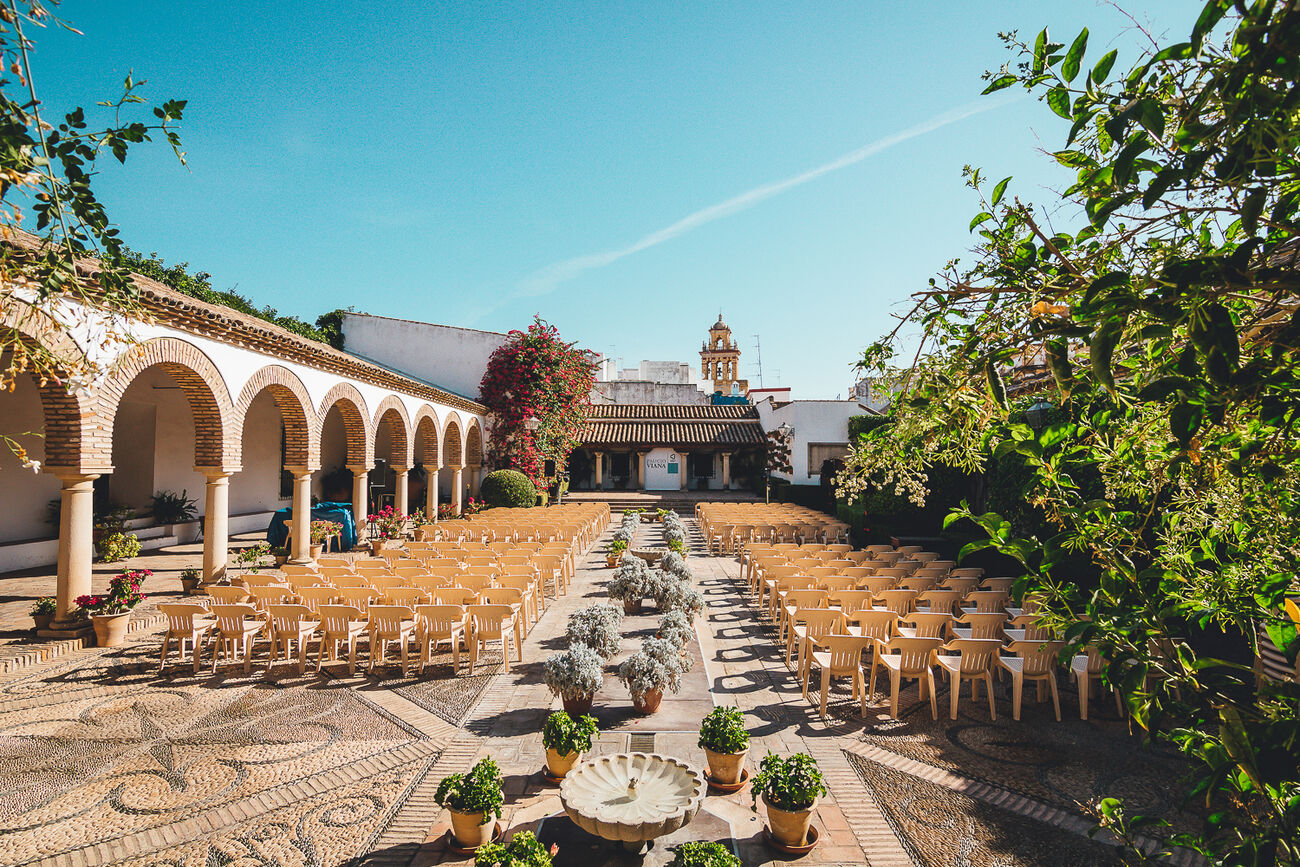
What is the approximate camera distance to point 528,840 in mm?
3566

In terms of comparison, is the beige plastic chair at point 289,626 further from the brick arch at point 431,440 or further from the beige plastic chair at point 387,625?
the brick arch at point 431,440

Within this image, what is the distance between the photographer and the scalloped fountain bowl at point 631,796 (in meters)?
3.91

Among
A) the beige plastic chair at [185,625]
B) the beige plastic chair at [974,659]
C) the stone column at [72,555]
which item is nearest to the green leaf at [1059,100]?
the beige plastic chair at [974,659]

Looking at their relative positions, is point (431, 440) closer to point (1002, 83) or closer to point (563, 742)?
point (563, 742)

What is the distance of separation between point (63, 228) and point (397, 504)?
57.2 ft

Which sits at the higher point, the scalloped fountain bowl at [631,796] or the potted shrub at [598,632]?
the potted shrub at [598,632]

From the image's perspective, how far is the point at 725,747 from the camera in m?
4.98

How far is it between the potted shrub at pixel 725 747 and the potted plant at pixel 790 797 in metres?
0.54

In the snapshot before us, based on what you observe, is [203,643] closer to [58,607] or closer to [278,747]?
[58,607]

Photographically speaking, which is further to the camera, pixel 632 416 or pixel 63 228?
pixel 632 416

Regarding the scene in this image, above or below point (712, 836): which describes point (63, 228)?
above

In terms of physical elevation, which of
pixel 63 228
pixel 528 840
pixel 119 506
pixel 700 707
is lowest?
pixel 700 707

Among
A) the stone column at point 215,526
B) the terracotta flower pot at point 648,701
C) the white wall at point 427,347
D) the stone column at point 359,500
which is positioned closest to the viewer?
the terracotta flower pot at point 648,701

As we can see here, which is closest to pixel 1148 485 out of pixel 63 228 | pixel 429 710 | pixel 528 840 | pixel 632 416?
pixel 528 840
